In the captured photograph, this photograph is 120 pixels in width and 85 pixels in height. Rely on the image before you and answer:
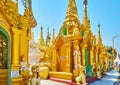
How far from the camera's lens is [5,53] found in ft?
22.0

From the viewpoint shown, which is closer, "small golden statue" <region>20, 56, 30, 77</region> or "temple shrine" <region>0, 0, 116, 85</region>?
"temple shrine" <region>0, 0, 116, 85</region>

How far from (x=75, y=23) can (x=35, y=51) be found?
239 inches

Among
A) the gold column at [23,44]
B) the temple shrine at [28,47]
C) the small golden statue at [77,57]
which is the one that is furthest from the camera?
the small golden statue at [77,57]

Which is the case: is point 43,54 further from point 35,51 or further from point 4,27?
point 4,27

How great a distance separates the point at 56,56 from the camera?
1416 centimetres

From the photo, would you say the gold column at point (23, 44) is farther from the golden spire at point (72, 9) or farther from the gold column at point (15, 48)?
the golden spire at point (72, 9)

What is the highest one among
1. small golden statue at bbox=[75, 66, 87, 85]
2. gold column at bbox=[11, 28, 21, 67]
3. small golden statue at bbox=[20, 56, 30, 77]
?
gold column at bbox=[11, 28, 21, 67]

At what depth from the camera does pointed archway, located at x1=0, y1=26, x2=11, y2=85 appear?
6566 mm

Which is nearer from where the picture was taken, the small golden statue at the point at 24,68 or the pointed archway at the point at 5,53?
the pointed archway at the point at 5,53

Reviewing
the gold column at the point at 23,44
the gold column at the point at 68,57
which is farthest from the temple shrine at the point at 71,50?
the gold column at the point at 23,44

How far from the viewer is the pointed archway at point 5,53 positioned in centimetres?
657

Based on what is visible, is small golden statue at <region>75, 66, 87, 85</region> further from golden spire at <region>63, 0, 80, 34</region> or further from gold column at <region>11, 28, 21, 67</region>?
Result: gold column at <region>11, 28, 21, 67</region>

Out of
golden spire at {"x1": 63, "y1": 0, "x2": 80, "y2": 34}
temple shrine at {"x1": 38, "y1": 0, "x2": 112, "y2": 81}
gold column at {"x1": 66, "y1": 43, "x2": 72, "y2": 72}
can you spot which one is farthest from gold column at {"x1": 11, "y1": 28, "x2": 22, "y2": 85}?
golden spire at {"x1": 63, "y1": 0, "x2": 80, "y2": 34}

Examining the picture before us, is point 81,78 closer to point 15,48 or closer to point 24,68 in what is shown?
point 24,68
